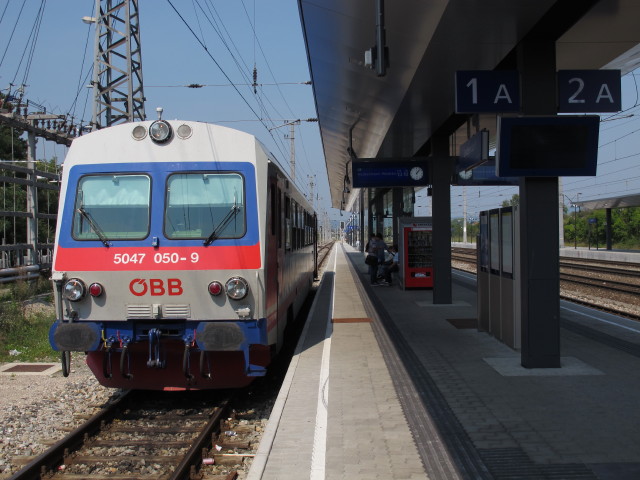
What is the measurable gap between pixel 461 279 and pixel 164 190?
633 inches

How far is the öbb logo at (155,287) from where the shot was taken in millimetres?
6555

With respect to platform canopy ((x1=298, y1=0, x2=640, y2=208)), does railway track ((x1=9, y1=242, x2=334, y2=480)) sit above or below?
below

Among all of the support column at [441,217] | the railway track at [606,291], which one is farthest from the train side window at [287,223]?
the railway track at [606,291]

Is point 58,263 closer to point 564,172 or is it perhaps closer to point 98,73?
point 564,172

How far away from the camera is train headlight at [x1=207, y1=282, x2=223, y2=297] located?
651cm

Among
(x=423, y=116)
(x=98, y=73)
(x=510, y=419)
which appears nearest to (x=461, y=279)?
(x=423, y=116)

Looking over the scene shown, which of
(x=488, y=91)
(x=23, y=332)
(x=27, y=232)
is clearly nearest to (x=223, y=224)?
(x=488, y=91)

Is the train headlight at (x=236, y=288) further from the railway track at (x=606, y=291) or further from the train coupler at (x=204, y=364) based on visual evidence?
the railway track at (x=606, y=291)

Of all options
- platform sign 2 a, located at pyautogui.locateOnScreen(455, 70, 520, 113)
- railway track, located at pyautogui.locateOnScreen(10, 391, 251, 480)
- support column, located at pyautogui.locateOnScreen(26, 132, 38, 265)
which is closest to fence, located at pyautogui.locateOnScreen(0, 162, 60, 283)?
support column, located at pyautogui.locateOnScreen(26, 132, 38, 265)

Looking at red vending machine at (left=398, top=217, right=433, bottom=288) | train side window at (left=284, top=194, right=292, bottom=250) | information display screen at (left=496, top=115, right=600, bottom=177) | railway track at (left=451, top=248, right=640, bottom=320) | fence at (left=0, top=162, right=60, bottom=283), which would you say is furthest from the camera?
red vending machine at (left=398, top=217, right=433, bottom=288)

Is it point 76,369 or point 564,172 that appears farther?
point 76,369

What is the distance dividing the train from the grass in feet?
11.5

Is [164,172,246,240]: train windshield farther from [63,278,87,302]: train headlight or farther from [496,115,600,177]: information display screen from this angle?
[496,115,600,177]: information display screen

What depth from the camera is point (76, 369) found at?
9039 mm
